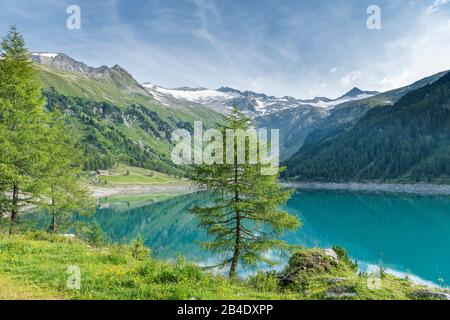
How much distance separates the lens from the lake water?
57.9m

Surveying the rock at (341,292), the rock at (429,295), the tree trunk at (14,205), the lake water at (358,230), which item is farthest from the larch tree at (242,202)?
the lake water at (358,230)

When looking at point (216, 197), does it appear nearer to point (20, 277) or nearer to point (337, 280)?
point (337, 280)

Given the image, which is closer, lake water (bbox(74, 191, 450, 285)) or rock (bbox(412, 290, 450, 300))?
rock (bbox(412, 290, 450, 300))

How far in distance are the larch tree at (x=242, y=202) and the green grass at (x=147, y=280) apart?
11.3ft

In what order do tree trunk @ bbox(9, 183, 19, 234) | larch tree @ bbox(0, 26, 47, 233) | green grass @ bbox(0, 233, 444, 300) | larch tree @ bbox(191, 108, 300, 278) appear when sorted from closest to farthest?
green grass @ bbox(0, 233, 444, 300) < larch tree @ bbox(191, 108, 300, 278) < larch tree @ bbox(0, 26, 47, 233) < tree trunk @ bbox(9, 183, 19, 234)

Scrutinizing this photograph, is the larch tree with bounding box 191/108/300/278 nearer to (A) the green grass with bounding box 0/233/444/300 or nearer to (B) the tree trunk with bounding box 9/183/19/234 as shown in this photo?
(A) the green grass with bounding box 0/233/444/300

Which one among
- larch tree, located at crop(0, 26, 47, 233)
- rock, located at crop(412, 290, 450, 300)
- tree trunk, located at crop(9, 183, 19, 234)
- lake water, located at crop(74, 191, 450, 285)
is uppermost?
larch tree, located at crop(0, 26, 47, 233)

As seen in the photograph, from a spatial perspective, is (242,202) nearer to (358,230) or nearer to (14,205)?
(14,205)

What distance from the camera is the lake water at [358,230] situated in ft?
190

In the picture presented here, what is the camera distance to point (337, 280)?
1589cm

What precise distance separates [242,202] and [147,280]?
9.31 meters

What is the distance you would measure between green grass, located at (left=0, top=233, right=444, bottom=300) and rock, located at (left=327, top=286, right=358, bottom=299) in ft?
0.51

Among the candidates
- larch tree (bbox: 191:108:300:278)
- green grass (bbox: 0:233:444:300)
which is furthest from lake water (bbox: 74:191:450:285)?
green grass (bbox: 0:233:444:300)
